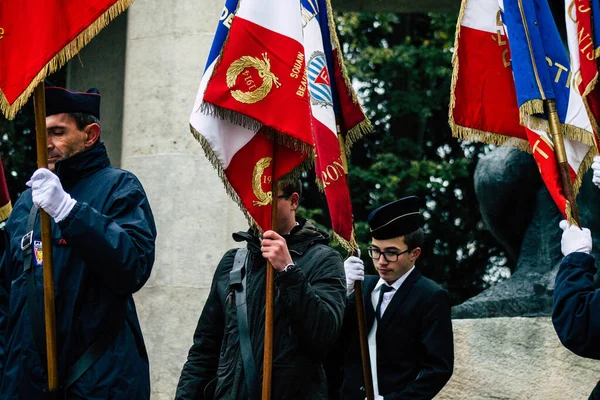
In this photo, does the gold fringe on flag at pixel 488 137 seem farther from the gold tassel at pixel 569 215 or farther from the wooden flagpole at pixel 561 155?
the gold tassel at pixel 569 215

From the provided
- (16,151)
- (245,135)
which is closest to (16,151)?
(16,151)

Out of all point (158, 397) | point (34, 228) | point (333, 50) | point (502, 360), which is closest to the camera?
point (34, 228)

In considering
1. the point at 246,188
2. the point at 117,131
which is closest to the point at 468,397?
the point at 246,188

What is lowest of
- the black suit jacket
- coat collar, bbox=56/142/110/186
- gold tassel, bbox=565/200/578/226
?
the black suit jacket

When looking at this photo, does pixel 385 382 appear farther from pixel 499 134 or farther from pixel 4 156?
pixel 4 156

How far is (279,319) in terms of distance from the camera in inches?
200

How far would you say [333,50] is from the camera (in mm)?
6090

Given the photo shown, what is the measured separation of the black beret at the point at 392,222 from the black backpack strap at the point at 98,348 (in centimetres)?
166

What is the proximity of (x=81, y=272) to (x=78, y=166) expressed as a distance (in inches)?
20.7

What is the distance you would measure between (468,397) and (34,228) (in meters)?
3.22

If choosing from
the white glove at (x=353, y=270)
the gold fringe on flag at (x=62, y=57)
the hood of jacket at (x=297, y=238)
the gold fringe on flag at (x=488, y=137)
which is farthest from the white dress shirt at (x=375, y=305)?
the gold fringe on flag at (x=62, y=57)

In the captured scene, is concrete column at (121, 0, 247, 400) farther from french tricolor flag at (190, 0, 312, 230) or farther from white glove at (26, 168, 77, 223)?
white glove at (26, 168, 77, 223)

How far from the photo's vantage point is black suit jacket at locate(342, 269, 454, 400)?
17.8 feet

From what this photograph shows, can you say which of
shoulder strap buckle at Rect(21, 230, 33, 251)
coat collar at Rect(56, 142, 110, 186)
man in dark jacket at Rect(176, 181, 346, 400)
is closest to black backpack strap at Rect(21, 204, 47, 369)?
shoulder strap buckle at Rect(21, 230, 33, 251)
